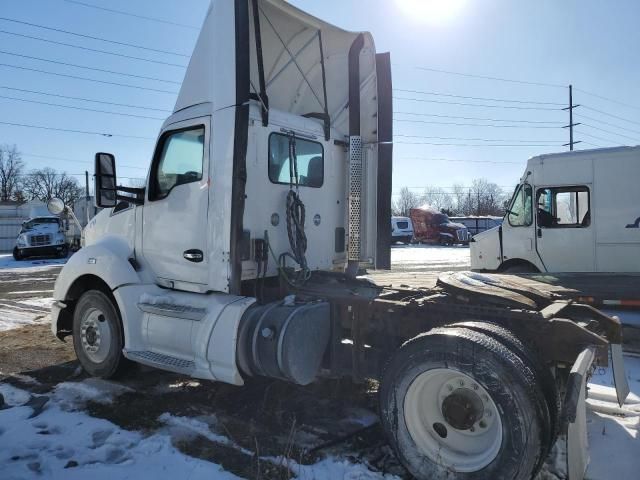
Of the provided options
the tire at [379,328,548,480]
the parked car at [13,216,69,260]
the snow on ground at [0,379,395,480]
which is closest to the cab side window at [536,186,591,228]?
the tire at [379,328,548,480]

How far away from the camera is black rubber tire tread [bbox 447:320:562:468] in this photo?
3262mm

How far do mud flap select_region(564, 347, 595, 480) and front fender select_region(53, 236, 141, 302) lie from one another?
4254mm

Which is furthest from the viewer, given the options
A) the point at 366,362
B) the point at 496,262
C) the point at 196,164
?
the point at 496,262

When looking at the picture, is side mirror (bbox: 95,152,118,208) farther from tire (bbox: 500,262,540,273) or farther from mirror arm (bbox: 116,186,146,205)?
tire (bbox: 500,262,540,273)

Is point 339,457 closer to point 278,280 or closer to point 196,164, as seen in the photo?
point 278,280

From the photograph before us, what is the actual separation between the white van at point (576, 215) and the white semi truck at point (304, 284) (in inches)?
180

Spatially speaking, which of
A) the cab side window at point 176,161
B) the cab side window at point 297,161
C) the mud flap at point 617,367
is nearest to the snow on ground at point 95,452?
the mud flap at point 617,367

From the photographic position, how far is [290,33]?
5.84 m

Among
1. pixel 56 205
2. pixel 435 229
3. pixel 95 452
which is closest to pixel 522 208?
pixel 56 205

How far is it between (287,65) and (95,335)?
3768 millimetres

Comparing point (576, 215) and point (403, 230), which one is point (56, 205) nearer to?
point (576, 215)

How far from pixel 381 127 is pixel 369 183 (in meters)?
0.70

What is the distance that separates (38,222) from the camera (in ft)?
88.4

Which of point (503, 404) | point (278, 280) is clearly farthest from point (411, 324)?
point (278, 280)
